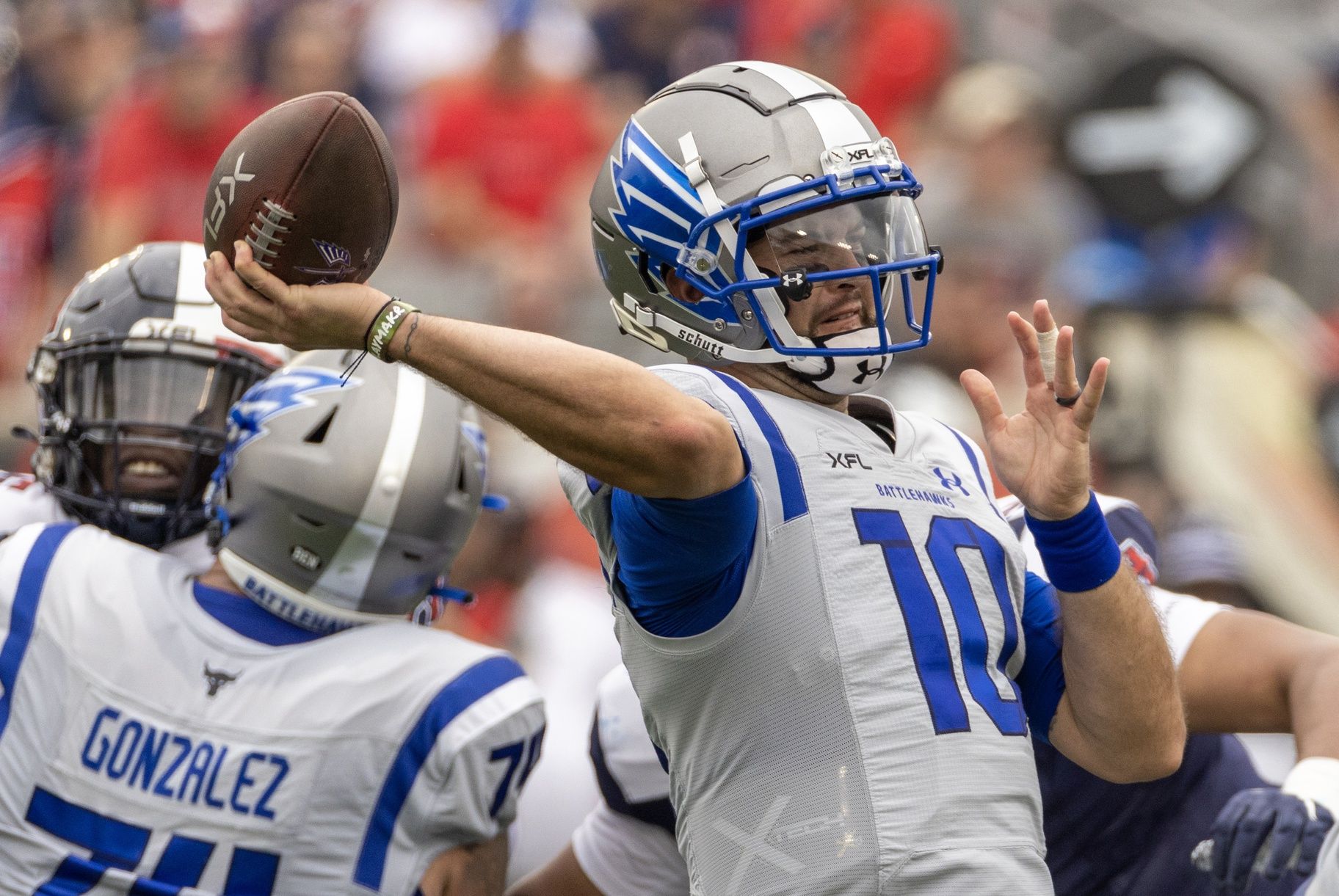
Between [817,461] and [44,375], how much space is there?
2096mm

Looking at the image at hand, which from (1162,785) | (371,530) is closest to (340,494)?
(371,530)

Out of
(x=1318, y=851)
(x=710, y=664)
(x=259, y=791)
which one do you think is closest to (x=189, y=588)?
(x=259, y=791)

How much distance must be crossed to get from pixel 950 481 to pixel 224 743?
1.46m

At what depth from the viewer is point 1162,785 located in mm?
3322

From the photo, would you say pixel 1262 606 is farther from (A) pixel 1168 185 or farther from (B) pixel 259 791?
(B) pixel 259 791

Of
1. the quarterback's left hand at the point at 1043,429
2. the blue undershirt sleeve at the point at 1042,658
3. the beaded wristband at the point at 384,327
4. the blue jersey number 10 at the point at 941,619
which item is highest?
the beaded wristband at the point at 384,327

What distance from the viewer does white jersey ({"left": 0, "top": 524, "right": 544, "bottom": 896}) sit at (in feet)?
9.98

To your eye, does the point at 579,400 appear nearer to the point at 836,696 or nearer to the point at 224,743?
the point at 836,696

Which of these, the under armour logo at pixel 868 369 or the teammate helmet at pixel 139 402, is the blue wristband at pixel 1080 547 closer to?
the under armour logo at pixel 868 369

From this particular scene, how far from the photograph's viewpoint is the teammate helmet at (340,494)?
329cm

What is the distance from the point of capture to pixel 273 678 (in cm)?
316

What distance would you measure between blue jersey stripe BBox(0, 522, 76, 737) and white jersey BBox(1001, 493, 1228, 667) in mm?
1897

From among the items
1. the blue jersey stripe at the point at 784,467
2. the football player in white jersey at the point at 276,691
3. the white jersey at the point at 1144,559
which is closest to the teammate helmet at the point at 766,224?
the blue jersey stripe at the point at 784,467

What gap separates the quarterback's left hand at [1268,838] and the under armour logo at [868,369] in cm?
105
